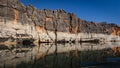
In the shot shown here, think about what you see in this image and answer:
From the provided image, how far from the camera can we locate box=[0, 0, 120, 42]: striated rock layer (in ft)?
177

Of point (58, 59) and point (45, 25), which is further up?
point (45, 25)

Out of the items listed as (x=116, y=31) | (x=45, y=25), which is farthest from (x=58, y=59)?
(x=116, y=31)

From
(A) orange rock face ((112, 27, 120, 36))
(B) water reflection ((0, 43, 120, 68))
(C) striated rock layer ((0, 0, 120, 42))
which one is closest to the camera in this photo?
(B) water reflection ((0, 43, 120, 68))

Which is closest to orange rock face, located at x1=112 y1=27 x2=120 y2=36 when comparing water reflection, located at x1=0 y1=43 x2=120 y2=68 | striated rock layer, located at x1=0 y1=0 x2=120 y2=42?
striated rock layer, located at x1=0 y1=0 x2=120 y2=42

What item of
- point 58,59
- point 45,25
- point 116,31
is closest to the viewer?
point 58,59

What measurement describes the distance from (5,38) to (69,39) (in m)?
37.9

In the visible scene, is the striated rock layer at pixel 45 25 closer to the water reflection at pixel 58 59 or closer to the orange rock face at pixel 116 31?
the orange rock face at pixel 116 31

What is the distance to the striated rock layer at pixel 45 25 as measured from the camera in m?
53.9

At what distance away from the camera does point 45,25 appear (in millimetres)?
73812

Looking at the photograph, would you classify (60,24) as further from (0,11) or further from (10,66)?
(10,66)

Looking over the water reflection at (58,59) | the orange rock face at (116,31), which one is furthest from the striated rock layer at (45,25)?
the water reflection at (58,59)

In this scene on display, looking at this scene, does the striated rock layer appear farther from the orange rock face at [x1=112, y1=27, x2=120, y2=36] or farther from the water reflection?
the water reflection

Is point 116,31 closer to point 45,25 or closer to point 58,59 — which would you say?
point 45,25

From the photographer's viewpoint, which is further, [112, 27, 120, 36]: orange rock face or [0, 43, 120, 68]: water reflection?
[112, 27, 120, 36]: orange rock face
